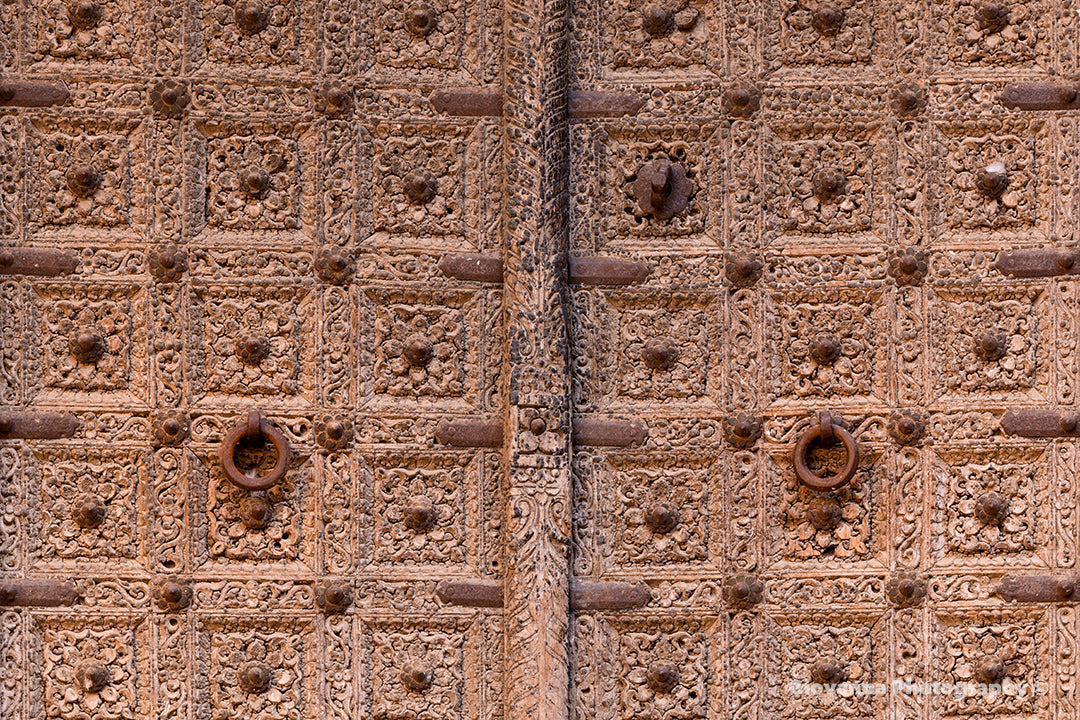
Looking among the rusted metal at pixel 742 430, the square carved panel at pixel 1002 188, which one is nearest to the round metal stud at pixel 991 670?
the rusted metal at pixel 742 430

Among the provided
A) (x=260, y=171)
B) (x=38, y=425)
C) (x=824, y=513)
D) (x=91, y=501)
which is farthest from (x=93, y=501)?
(x=824, y=513)

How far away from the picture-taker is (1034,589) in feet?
7.20

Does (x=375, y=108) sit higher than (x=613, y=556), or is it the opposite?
(x=375, y=108)

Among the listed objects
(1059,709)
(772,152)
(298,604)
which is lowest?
(1059,709)

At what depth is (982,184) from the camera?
225 centimetres

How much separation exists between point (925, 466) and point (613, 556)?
2.21 ft

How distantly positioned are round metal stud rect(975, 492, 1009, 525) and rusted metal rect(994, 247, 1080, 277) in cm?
47

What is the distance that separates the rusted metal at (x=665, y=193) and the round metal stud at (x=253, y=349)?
2.75ft

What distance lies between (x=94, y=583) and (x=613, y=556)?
1.07m

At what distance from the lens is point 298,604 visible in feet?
7.16

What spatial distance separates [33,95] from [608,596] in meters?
1.59

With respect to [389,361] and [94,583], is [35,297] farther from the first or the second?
[389,361]

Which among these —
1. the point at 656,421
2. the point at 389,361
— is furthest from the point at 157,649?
the point at 656,421

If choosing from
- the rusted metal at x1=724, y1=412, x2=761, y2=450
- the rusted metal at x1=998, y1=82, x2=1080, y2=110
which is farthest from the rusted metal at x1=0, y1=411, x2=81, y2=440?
the rusted metal at x1=998, y1=82, x2=1080, y2=110
